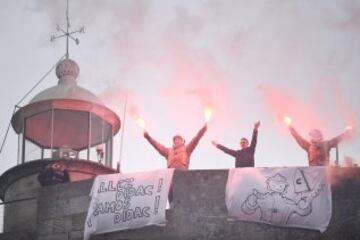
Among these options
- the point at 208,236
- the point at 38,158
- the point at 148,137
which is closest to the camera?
the point at 208,236

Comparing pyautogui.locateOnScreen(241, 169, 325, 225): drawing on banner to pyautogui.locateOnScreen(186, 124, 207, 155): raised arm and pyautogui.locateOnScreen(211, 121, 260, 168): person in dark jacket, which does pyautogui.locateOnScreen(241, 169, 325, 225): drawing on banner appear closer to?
pyautogui.locateOnScreen(211, 121, 260, 168): person in dark jacket

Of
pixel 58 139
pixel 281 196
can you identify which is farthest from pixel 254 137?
pixel 58 139

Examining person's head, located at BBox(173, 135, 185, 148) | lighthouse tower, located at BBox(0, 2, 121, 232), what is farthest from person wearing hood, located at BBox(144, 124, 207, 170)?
lighthouse tower, located at BBox(0, 2, 121, 232)

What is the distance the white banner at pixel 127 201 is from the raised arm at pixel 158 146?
1.19 m

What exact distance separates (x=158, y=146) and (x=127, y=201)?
6.75 ft

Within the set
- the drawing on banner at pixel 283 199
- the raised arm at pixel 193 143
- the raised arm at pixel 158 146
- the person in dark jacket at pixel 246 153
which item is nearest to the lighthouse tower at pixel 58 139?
the raised arm at pixel 158 146

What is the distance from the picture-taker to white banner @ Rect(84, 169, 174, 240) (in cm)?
2278

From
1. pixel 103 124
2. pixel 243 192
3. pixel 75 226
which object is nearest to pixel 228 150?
pixel 243 192

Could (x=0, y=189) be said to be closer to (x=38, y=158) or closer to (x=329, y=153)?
(x=38, y=158)

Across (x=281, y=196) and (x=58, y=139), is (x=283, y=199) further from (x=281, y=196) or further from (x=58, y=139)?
(x=58, y=139)

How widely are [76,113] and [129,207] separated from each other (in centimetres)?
637

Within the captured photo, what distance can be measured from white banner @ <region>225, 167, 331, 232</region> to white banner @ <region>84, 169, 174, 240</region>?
1.65 metres

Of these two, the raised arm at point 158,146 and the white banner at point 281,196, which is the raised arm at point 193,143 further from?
the white banner at point 281,196

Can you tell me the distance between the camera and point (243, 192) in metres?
22.4
